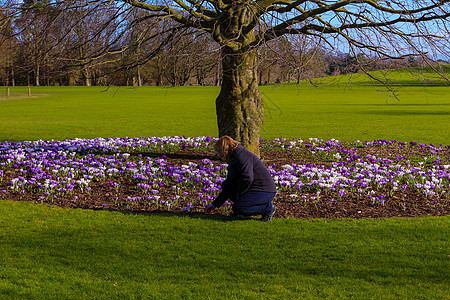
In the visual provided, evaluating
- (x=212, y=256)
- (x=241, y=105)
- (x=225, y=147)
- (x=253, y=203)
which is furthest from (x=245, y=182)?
(x=241, y=105)

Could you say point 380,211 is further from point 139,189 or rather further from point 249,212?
point 139,189

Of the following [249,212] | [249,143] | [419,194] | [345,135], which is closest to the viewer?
[249,212]

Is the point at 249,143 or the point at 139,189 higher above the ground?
the point at 249,143

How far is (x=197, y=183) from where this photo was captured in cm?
826

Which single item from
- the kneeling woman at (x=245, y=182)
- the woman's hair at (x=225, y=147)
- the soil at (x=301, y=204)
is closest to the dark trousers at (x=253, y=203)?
the kneeling woman at (x=245, y=182)

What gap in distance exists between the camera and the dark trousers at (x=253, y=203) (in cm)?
615

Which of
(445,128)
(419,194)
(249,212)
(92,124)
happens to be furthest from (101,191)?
(445,128)

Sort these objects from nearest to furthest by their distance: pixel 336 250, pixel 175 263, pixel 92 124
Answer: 1. pixel 175 263
2. pixel 336 250
3. pixel 92 124

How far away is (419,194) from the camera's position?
25.9 feet

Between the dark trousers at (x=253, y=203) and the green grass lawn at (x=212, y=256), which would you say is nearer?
the green grass lawn at (x=212, y=256)

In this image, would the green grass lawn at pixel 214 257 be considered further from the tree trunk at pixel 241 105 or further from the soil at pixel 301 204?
the tree trunk at pixel 241 105

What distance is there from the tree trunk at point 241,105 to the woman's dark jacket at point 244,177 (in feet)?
11.9

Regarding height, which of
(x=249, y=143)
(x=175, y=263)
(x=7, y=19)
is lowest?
(x=175, y=263)

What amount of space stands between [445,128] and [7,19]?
18.1m
